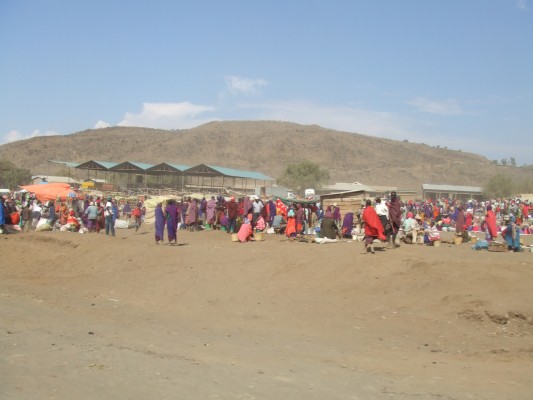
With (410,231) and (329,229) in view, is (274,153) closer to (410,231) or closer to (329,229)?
(329,229)

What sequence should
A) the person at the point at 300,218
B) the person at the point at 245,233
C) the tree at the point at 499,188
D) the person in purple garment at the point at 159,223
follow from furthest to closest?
the tree at the point at 499,188 < the person at the point at 300,218 < the person at the point at 245,233 < the person in purple garment at the point at 159,223

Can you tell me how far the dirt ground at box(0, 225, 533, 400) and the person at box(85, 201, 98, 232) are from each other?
4.02m

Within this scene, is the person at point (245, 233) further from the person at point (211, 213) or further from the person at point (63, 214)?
the person at point (63, 214)

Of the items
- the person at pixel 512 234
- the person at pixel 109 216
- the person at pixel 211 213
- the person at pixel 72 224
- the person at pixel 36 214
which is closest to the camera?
the person at pixel 512 234

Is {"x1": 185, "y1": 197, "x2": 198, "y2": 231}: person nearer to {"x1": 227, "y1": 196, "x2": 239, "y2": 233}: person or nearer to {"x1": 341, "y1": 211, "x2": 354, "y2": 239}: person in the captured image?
{"x1": 227, "y1": 196, "x2": 239, "y2": 233}: person

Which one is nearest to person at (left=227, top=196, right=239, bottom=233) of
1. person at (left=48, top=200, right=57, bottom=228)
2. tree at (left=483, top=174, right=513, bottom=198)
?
person at (left=48, top=200, right=57, bottom=228)

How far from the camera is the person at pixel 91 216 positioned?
19359mm

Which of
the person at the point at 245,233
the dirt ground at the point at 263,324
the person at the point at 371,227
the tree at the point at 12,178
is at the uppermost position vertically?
the tree at the point at 12,178

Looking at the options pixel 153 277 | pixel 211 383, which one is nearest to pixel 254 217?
pixel 153 277

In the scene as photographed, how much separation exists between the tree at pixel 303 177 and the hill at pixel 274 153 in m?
17.2

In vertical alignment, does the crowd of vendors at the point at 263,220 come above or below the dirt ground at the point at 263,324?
above

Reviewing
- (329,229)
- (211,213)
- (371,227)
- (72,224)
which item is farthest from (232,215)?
(371,227)

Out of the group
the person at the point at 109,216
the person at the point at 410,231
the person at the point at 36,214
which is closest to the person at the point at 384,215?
the person at the point at 410,231

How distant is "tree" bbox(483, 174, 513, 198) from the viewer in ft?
200
